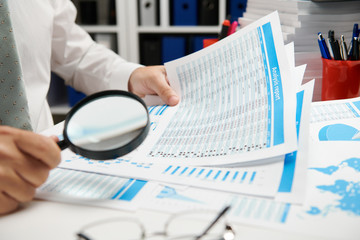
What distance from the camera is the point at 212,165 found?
0.50m

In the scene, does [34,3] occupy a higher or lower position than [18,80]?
higher

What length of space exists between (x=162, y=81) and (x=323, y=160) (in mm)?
413

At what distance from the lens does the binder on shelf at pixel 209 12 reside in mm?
1955

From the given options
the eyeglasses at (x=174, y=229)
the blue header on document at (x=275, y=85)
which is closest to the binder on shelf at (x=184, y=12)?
the blue header on document at (x=275, y=85)

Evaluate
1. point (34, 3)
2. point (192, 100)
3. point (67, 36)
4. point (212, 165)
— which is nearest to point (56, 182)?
point (212, 165)

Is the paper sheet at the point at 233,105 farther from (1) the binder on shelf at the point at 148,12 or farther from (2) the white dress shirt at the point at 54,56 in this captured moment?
(1) the binder on shelf at the point at 148,12

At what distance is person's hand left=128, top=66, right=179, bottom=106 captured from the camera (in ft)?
2.54

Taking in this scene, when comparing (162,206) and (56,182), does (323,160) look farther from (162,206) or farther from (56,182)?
(56,182)

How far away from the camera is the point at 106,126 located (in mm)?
476

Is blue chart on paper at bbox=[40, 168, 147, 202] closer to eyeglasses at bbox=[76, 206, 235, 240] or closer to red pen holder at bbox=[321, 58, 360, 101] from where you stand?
eyeglasses at bbox=[76, 206, 235, 240]

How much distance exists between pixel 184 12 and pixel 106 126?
1641 millimetres

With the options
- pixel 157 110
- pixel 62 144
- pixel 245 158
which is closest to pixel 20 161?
pixel 62 144

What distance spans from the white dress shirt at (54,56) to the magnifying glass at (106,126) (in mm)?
441

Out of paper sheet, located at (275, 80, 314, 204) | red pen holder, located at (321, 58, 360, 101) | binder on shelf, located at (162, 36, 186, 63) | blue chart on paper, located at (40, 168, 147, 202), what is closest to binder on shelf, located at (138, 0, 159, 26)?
binder on shelf, located at (162, 36, 186, 63)
